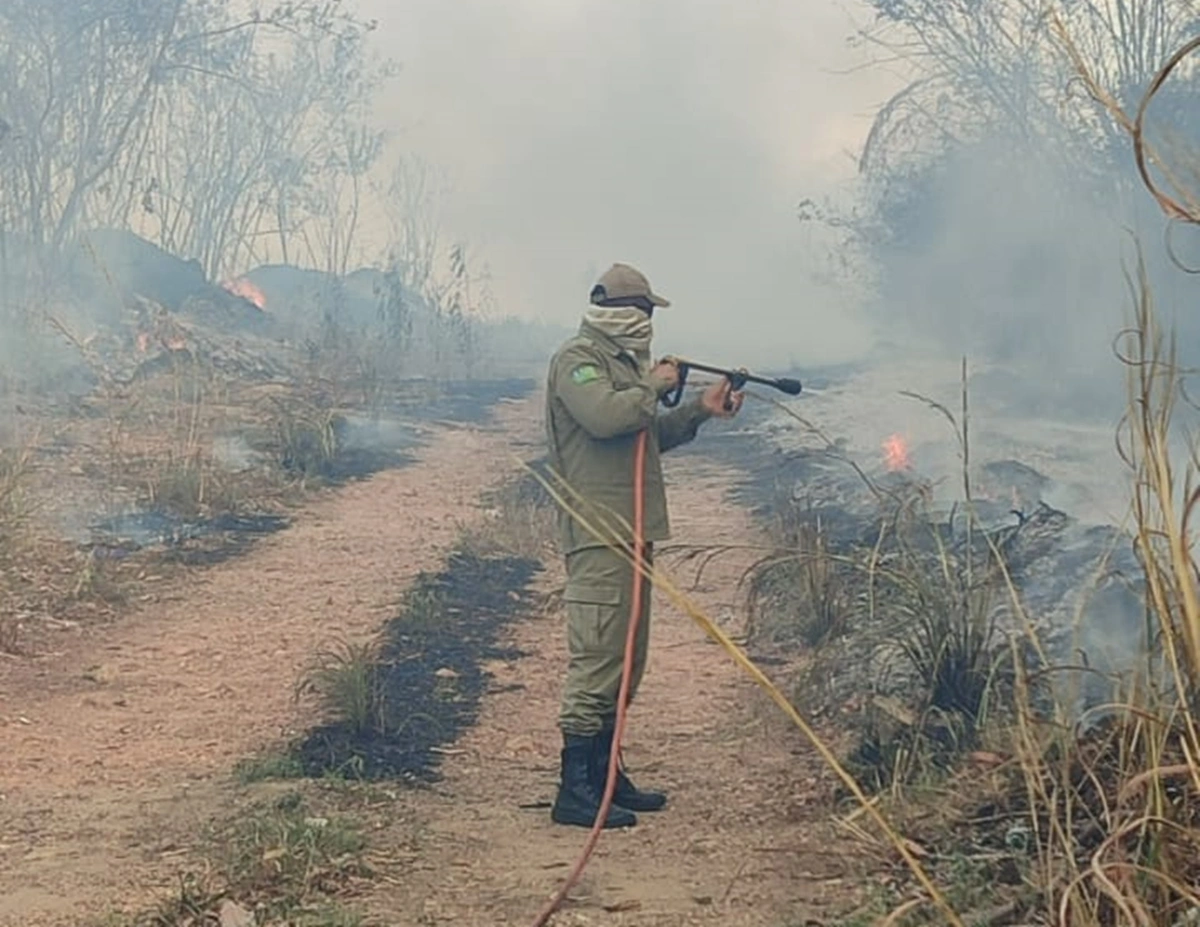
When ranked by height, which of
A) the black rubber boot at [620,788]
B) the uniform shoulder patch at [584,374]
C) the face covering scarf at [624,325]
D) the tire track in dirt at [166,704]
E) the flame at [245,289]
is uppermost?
the flame at [245,289]

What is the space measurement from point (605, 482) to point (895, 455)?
6.08 meters

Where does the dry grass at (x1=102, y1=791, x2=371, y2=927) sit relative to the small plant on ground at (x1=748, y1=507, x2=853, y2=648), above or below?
below

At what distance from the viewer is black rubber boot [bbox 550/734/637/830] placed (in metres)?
4.24

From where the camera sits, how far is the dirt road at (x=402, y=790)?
3.67 meters

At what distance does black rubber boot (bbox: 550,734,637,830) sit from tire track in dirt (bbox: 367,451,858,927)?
0.18 feet

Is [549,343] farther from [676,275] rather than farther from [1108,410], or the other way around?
[1108,410]

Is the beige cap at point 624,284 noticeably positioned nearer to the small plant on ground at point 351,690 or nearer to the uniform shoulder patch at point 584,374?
the uniform shoulder patch at point 584,374

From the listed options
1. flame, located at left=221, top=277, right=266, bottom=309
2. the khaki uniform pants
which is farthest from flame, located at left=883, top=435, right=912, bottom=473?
flame, located at left=221, top=277, right=266, bottom=309

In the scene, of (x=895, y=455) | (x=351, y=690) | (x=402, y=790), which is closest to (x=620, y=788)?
(x=402, y=790)

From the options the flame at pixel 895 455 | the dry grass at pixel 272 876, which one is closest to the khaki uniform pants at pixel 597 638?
the dry grass at pixel 272 876

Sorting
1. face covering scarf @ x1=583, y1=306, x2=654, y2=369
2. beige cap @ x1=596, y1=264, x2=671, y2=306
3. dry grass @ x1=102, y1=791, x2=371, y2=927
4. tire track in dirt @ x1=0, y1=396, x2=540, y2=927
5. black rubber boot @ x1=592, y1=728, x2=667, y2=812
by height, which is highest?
beige cap @ x1=596, y1=264, x2=671, y2=306

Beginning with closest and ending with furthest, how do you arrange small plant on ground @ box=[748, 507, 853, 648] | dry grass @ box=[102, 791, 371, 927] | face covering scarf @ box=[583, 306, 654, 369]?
1. dry grass @ box=[102, 791, 371, 927]
2. face covering scarf @ box=[583, 306, 654, 369]
3. small plant on ground @ box=[748, 507, 853, 648]

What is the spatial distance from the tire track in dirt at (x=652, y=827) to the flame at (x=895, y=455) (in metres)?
3.44

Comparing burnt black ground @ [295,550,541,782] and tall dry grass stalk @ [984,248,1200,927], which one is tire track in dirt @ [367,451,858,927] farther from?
tall dry grass stalk @ [984,248,1200,927]
